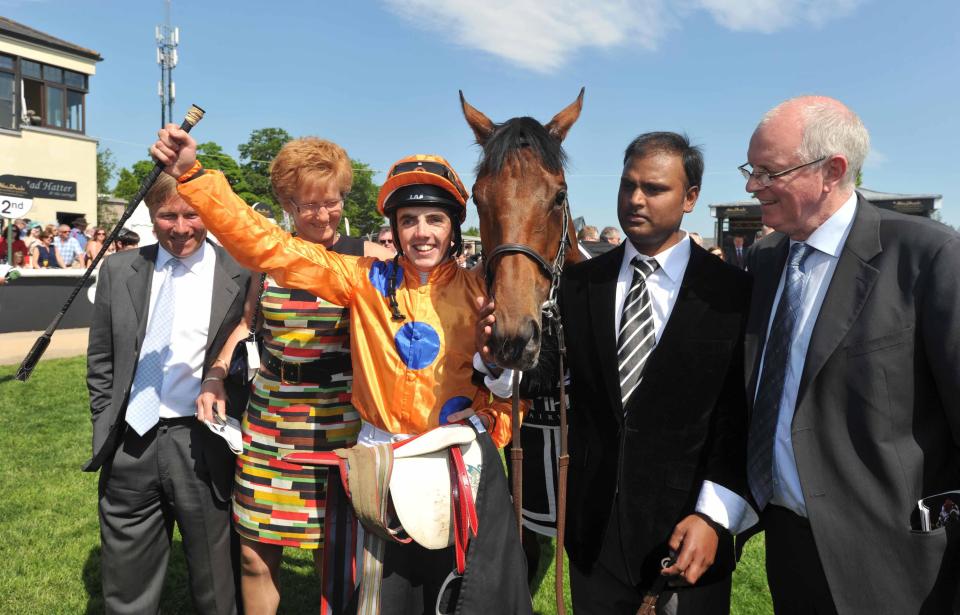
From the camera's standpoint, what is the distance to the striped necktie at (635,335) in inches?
82.5

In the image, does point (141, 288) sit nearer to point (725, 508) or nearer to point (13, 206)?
point (725, 508)

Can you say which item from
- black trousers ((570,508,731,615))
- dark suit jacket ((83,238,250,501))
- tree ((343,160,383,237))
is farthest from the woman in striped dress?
tree ((343,160,383,237))

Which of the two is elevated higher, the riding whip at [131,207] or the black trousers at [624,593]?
the riding whip at [131,207]

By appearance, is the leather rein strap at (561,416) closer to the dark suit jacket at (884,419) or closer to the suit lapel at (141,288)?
the dark suit jacket at (884,419)

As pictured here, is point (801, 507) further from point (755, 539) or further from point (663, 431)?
point (755, 539)

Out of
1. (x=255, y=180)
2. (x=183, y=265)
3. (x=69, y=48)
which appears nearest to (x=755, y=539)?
(x=183, y=265)

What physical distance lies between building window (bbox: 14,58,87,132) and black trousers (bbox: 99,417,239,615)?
30.8m

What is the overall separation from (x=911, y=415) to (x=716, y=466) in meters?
0.56

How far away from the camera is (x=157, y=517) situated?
110 inches

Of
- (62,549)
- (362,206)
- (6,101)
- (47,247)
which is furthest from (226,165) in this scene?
(62,549)

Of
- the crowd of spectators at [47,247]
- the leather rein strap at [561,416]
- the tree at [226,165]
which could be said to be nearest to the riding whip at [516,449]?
the leather rein strap at [561,416]

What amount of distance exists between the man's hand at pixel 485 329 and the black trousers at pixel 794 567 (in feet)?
3.48

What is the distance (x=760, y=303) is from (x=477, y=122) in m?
1.38

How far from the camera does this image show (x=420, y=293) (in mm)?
2215
